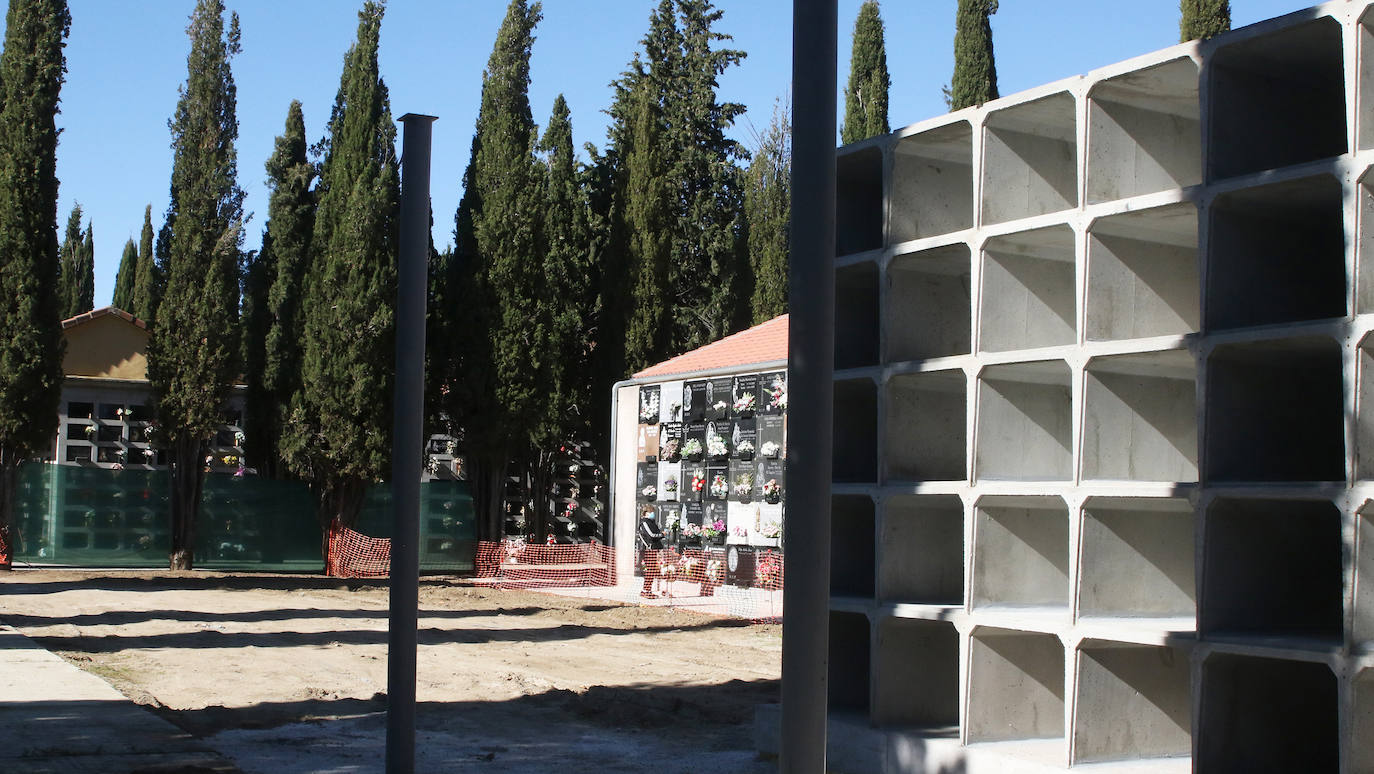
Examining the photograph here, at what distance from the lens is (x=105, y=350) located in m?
32.3

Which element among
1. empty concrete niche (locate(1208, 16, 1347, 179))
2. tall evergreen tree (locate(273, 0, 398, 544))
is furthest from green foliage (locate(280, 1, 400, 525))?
empty concrete niche (locate(1208, 16, 1347, 179))

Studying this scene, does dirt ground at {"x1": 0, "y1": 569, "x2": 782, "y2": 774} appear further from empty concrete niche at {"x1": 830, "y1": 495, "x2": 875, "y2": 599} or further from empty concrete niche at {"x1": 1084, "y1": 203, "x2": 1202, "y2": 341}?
empty concrete niche at {"x1": 1084, "y1": 203, "x2": 1202, "y2": 341}

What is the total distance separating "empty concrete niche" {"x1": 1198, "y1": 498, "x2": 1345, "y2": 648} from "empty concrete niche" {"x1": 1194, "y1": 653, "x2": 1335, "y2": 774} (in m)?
0.19

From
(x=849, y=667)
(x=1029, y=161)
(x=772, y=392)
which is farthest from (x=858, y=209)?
(x=772, y=392)

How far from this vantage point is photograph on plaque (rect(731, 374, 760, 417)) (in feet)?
73.9

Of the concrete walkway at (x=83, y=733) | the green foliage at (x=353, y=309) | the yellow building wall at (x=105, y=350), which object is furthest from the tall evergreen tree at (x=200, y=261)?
the concrete walkway at (x=83, y=733)

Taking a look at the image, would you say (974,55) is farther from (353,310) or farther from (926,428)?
(926,428)

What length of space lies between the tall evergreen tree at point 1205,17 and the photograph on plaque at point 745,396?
13042 mm

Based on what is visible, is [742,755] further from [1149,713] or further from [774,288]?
[774,288]

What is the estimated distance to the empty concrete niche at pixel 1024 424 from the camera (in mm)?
7363

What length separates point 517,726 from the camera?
10.1 meters

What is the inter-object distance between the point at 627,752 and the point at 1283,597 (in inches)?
172

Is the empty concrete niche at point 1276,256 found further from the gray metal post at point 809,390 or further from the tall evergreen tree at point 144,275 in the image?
the tall evergreen tree at point 144,275

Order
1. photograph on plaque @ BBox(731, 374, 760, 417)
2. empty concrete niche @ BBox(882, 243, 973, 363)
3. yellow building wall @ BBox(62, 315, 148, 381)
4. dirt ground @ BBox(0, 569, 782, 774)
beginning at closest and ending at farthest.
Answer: empty concrete niche @ BBox(882, 243, 973, 363) → dirt ground @ BBox(0, 569, 782, 774) → photograph on plaque @ BBox(731, 374, 760, 417) → yellow building wall @ BBox(62, 315, 148, 381)
